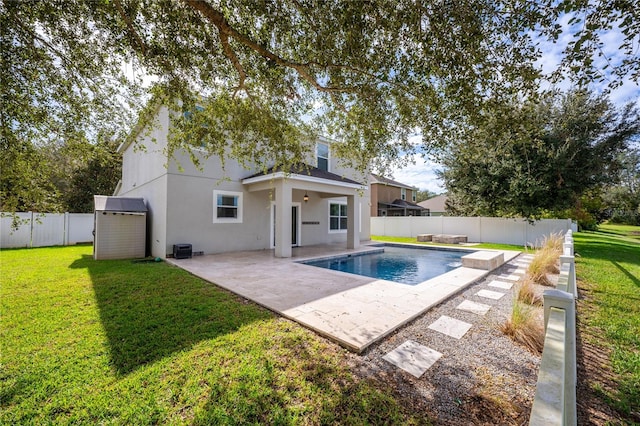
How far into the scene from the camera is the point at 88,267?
8.16m

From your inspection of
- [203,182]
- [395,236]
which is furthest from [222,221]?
[395,236]

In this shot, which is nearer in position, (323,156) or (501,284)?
(501,284)

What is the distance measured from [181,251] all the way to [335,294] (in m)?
6.68

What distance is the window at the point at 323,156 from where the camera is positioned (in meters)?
14.5

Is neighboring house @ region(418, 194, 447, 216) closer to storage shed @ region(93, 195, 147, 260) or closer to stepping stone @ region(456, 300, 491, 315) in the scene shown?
stepping stone @ region(456, 300, 491, 315)

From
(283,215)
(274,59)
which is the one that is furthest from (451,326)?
(283,215)

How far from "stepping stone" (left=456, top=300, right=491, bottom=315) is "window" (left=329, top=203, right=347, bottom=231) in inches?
418

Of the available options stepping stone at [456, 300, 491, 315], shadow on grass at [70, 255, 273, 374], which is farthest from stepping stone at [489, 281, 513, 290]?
shadow on grass at [70, 255, 273, 374]

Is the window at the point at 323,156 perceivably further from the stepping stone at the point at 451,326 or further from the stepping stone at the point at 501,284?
the stepping stone at the point at 451,326

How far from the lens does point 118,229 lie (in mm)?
10094

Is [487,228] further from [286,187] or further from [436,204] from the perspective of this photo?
[436,204]

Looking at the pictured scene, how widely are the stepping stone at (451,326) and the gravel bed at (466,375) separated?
3.5 inches

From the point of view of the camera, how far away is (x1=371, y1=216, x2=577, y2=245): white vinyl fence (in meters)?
15.5

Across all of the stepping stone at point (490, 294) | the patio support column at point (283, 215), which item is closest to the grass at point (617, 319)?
the stepping stone at point (490, 294)
